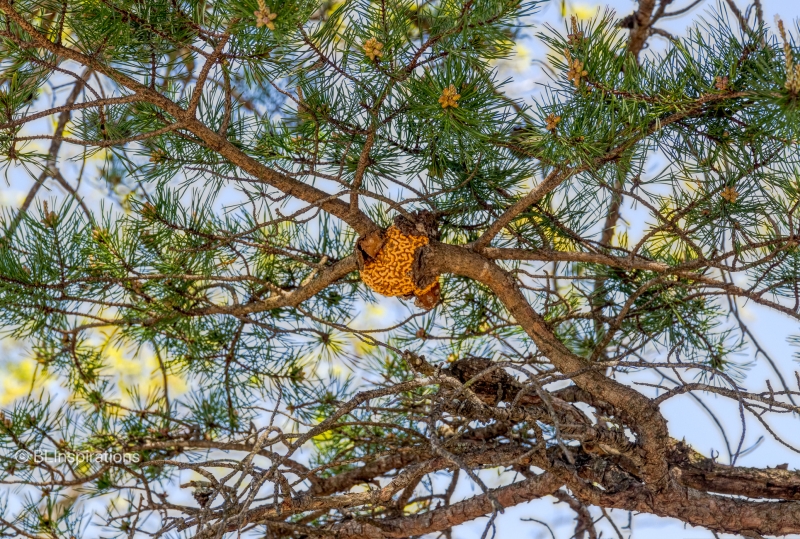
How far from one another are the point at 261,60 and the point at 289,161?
0.37m

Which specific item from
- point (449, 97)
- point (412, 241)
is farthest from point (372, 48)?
point (412, 241)

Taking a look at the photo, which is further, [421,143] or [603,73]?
[421,143]

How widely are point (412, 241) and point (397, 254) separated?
0.11ft

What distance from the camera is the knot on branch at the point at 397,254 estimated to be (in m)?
1.25

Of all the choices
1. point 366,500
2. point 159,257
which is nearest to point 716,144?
point 366,500

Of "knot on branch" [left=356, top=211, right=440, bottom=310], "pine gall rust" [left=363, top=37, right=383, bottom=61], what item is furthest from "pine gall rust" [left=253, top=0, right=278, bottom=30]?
"knot on branch" [left=356, top=211, right=440, bottom=310]

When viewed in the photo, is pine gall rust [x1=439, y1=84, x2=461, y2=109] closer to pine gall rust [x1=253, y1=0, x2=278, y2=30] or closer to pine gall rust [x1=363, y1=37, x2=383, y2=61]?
pine gall rust [x1=363, y1=37, x2=383, y2=61]

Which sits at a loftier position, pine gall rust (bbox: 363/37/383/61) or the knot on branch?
pine gall rust (bbox: 363/37/383/61)

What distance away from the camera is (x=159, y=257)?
1542 millimetres

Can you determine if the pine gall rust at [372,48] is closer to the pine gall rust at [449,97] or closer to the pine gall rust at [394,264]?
the pine gall rust at [449,97]

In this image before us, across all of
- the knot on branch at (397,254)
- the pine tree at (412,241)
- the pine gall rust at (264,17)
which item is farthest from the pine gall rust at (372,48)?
the knot on branch at (397,254)

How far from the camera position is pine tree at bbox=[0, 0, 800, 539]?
102cm

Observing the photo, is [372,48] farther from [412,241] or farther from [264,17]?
[412,241]

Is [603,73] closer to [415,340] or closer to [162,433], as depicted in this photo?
[415,340]
